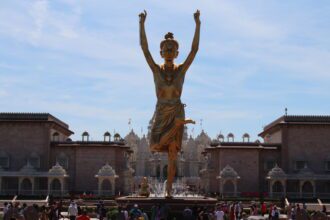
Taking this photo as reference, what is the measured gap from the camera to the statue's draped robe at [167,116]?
15.7m

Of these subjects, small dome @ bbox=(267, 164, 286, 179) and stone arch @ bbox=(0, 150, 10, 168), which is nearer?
small dome @ bbox=(267, 164, 286, 179)

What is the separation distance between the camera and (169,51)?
15.9m

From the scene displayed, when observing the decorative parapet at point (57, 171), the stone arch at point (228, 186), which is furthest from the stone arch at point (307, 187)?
the decorative parapet at point (57, 171)

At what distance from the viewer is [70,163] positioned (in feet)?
181

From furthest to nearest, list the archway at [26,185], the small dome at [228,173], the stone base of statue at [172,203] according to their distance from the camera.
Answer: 1. the archway at [26,185]
2. the small dome at [228,173]
3. the stone base of statue at [172,203]

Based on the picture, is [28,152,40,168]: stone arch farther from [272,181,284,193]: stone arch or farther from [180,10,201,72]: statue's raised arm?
[180,10,201,72]: statue's raised arm

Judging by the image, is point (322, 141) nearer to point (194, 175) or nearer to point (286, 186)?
point (286, 186)

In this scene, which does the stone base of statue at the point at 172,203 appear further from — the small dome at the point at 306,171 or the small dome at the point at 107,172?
the small dome at the point at 306,171

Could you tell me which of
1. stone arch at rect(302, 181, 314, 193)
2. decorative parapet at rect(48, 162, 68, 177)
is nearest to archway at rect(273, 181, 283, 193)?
stone arch at rect(302, 181, 314, 193)

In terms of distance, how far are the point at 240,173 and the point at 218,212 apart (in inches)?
1492

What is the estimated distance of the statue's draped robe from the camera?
15.7 meters

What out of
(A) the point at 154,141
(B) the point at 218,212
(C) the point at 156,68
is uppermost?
(C) the point at 156,68

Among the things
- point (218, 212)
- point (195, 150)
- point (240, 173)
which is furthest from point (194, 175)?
point (218, 212)

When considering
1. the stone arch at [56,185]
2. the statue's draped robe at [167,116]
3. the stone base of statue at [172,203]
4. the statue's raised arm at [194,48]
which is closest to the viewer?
the stone base of statue at [172,203]
